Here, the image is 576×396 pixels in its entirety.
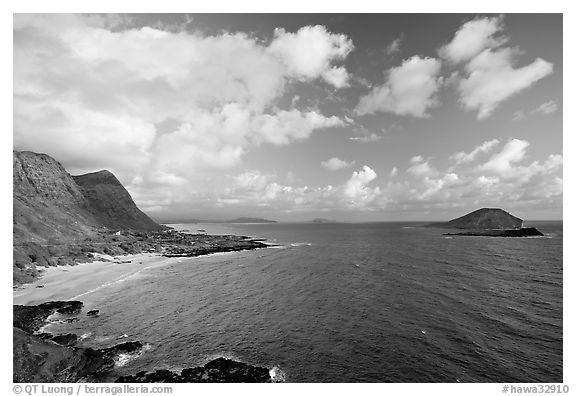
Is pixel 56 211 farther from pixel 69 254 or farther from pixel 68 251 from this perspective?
Answer: pixel 69 254

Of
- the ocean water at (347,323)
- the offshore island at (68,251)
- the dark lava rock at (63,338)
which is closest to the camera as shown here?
the offshore island at (68,251)

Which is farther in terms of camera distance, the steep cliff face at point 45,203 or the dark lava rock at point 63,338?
the steep cliff face at point 45,203

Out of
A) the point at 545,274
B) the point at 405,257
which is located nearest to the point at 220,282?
the point at 405,257

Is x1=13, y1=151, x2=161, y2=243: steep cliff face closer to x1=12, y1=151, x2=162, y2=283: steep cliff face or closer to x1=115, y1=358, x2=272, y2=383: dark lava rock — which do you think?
x1=12, y1=151, x2=162, y2=283: steep cliff face

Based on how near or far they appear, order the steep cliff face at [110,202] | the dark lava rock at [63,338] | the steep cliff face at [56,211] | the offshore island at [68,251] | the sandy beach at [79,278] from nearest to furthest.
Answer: the offshore island at [68,251], the dark lava rock at [63,338], the sandy beach at [79,278], the steep cliff face at [56,211], the steep cliff face at [110,202]

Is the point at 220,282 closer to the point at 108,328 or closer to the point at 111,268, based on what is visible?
the point at 108,328

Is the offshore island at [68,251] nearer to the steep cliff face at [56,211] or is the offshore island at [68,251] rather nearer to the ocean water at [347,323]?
the steep cliff face at [56,211]

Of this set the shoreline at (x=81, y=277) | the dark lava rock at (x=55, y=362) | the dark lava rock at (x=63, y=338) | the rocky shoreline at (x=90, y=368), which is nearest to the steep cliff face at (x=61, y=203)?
the shoreline at (x=81, y=277)
